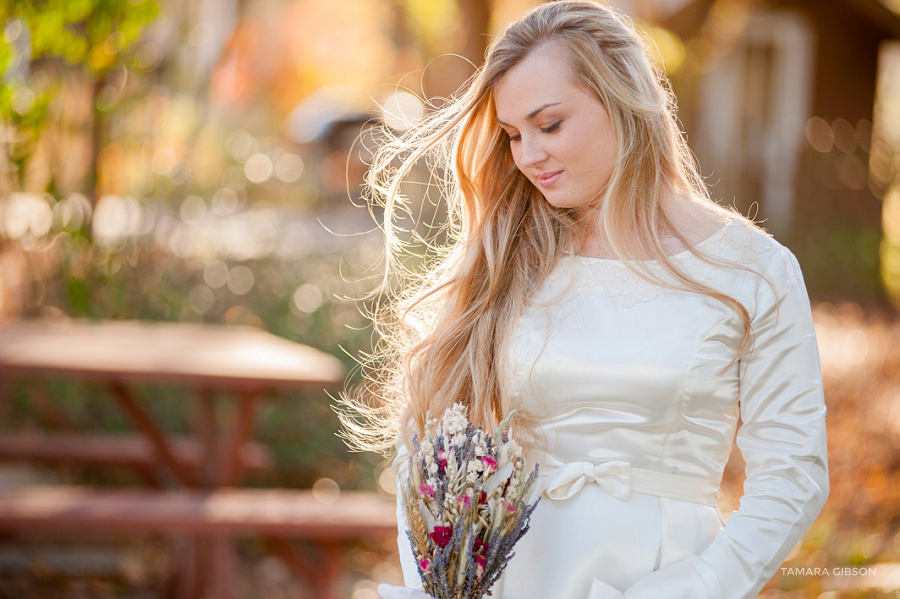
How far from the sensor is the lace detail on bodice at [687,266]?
2139mm

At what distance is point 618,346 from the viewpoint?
2148 millimetres

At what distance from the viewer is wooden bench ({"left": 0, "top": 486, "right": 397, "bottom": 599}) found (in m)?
4.16

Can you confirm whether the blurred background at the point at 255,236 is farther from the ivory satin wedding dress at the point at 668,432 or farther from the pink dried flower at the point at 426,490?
the pink dried flower at the point at 426,490

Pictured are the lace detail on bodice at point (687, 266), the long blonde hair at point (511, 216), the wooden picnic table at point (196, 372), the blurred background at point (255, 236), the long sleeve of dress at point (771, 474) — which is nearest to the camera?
the long sleeve of dress at point (771, 474)

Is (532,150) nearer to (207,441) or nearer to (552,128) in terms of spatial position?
(552,128)

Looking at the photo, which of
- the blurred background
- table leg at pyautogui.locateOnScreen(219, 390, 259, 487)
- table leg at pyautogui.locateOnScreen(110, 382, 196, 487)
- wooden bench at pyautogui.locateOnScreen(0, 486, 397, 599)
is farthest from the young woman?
table leg at pyautogui.locateOnScreen(110, 382, 196, 487)

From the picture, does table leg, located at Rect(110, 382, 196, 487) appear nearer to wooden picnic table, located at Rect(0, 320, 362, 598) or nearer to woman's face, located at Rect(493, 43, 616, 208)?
wooden picnic table, located at Rect(0, 320, 362, 598)

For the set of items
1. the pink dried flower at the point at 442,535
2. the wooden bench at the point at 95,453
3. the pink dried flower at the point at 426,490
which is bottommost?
the wooden bench at the point at 95,453

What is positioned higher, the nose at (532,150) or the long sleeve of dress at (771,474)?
the nose at (532,150)

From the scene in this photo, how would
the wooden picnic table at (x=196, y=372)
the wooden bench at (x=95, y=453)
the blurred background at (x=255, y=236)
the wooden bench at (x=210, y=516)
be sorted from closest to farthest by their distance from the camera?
the wooden bench at (x=210, y=516) < the wooden picnic table at (x=196, y=372) < the blurred background at (x=255, y=236) < the wooden bench at (x=95, y=453)

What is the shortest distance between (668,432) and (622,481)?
0.13 meters

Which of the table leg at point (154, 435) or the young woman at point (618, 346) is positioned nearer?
the young woman at point (618, 346)

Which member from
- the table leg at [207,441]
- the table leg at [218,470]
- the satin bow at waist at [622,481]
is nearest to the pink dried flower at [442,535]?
the satin bow at waist at [622,481]

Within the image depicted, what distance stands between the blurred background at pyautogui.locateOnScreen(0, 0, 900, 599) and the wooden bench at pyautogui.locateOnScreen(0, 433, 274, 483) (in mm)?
313
